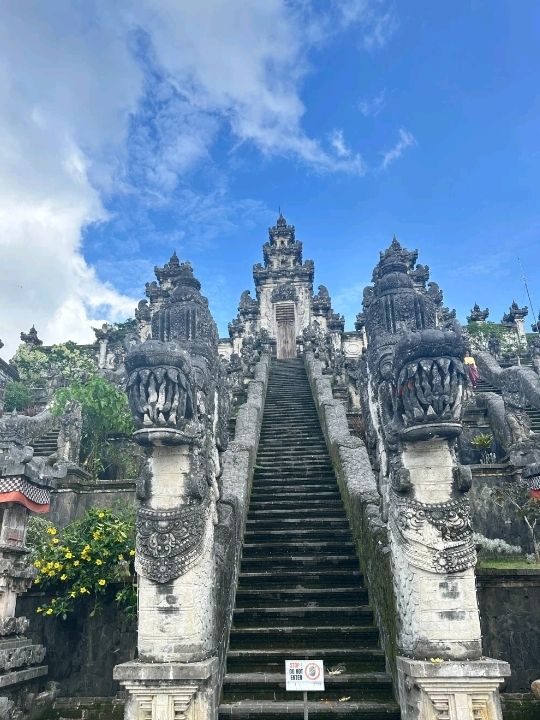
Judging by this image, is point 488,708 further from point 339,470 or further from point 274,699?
point 339,470

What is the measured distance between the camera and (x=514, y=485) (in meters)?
10.4

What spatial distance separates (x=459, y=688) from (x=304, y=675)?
1.37m

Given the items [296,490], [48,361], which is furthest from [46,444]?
[48,361]

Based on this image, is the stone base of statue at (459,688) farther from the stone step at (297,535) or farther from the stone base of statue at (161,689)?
the stone step at (297,535)

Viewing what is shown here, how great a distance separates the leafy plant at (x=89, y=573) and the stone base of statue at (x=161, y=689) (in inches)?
79.4

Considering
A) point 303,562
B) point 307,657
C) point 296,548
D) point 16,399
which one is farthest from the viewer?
point 16,399

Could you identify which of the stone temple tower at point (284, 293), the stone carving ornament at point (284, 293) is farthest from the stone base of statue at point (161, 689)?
the stone carving ornament at point (284, 293)

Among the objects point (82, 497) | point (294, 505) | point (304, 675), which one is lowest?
point (304, 675)

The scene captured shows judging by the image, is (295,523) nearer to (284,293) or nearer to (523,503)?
(523,503)

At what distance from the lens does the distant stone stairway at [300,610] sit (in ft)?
17.8

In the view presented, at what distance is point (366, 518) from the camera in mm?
6801

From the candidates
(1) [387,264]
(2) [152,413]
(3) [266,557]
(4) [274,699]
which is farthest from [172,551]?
(1) [387,264]

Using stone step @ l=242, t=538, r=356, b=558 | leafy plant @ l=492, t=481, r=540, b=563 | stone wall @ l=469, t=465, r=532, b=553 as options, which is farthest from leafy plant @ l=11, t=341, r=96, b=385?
leafy plant @ l=492, t=481, r=540, b=563

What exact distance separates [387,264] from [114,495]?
727cm
